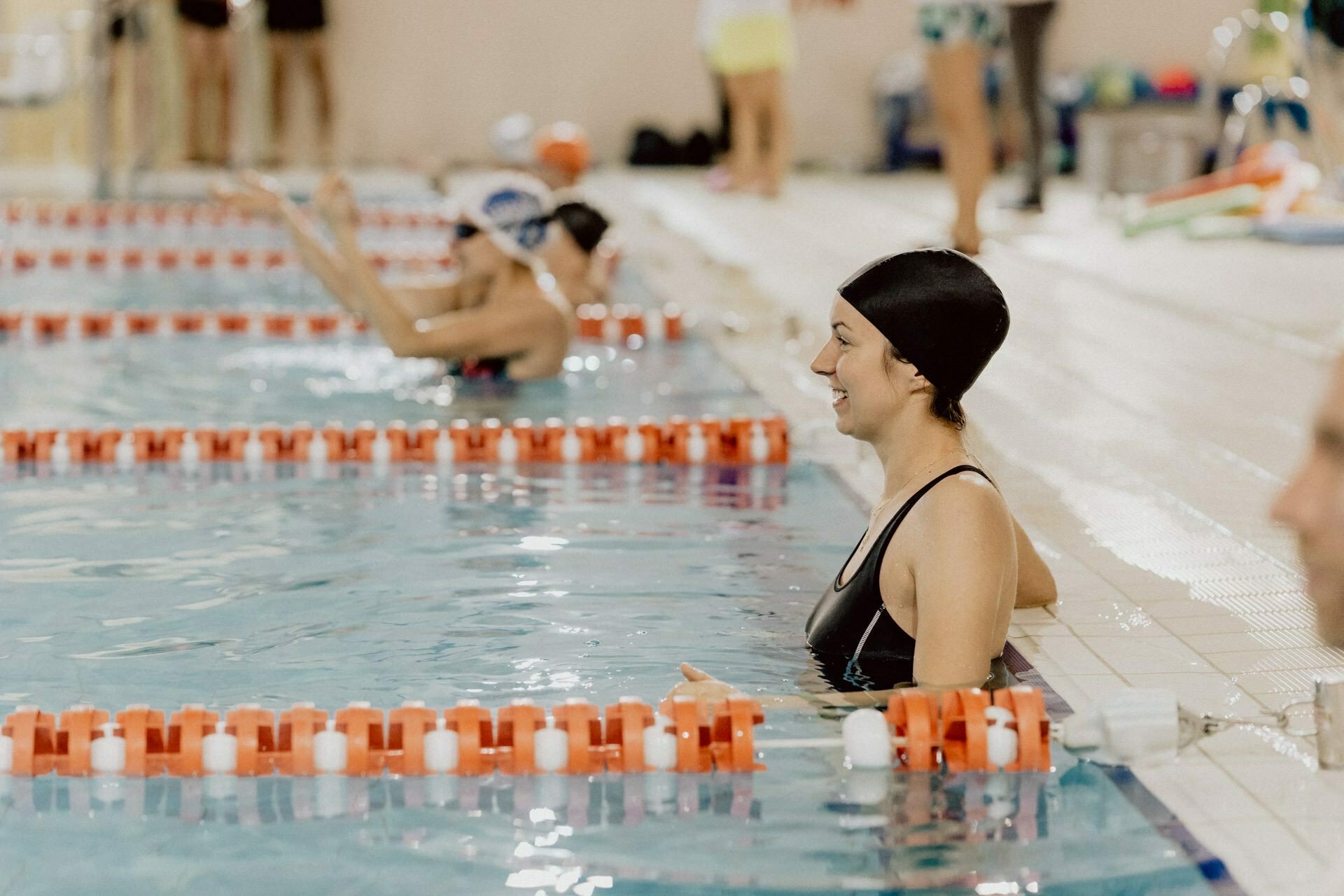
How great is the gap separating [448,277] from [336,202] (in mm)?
1692

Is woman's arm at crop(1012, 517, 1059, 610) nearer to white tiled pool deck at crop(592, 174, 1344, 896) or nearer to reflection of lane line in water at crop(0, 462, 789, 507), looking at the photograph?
white tiled pool deck at crop(592, 174, 1344, 896)

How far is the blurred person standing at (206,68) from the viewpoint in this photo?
46.1 ft

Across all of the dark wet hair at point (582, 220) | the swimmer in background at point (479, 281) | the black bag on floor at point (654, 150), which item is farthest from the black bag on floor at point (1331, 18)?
the black bag on floor at point (654, 150)

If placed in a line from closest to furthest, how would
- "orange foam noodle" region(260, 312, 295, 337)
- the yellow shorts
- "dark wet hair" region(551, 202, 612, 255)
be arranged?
"dark wet hair" region(551, 202, 612, 255), "orange foam noodle" region(260, 312, 295, 337), the yellow shorts

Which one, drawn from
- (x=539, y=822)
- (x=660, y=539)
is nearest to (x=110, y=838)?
(x=539, y=822)

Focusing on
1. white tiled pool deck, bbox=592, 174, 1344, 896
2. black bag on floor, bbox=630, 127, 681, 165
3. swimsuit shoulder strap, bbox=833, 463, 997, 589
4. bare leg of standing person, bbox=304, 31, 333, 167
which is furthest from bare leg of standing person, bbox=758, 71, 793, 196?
swimsuit shoulder strap, bbox=833, 463, 997, 589

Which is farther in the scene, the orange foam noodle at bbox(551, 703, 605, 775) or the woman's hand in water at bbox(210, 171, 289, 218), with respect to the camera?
the woman's hand in water at bbox(210, 171, 289, 218)

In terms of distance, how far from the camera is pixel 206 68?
14594 millimetres

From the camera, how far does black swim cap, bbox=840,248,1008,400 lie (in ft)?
8.68

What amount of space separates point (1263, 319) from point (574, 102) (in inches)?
409

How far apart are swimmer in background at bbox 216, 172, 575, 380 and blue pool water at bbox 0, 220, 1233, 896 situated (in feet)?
0.69

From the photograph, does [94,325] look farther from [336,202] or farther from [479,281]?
[336,202]

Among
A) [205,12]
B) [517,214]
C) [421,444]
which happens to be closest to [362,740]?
[421,444]

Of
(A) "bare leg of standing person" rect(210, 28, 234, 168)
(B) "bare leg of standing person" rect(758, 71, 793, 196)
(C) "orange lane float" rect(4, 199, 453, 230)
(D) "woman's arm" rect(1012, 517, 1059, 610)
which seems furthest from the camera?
(A) "bare leg of standing person" rect(210, 28, 234, 168)
